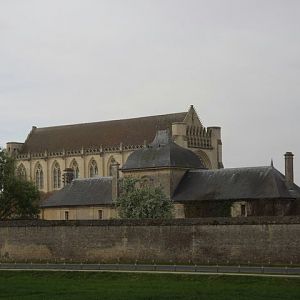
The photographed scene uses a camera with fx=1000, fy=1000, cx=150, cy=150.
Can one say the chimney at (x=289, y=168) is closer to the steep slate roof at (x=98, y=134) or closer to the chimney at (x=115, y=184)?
the chimney at (x=115, y=184)

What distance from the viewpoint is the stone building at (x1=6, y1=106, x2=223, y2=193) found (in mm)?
105688

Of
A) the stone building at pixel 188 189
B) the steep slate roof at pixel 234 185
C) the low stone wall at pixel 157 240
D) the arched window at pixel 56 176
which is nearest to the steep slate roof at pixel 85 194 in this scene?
the stone building at pixel 188 189

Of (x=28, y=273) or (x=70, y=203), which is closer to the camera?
(x=28, y=273)

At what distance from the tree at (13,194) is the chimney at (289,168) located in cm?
2143

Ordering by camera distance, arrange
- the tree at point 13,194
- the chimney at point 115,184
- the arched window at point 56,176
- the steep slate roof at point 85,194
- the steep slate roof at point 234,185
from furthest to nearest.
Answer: the arched window at point 56,176
the tree at point 13,194
the steep slate roof at point 85,194
the chimney at point 115,184
the steep slate roof at point 234,185

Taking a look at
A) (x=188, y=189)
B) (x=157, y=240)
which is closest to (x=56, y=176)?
(x=188, y=189)

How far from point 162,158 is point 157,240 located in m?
17.1

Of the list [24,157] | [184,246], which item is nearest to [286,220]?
[184,246]

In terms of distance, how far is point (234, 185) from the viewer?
6769 cm

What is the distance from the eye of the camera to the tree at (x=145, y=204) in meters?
67.0

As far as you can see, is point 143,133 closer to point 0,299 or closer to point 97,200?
point 97,200

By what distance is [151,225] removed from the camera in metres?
56.0

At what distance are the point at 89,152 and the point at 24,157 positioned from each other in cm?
1130

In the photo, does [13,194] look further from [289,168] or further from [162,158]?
[289,168]
